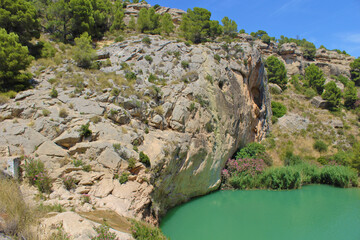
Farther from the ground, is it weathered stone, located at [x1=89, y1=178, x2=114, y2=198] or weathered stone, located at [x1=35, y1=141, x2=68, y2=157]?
weathered stone, located at [x1=35, y1=141, x2=68, y2=157]

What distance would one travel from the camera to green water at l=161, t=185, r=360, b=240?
44.0 ft

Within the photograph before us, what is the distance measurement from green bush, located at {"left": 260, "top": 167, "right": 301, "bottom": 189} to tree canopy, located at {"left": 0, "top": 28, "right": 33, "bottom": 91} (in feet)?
74.2

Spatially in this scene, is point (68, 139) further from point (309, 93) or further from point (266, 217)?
point (309, 93)

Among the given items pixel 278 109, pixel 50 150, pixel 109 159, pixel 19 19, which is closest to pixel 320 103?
pixel 278 109

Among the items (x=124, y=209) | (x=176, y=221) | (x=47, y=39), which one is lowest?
(x=176, y=221)

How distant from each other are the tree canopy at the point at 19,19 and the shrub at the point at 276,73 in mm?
45044

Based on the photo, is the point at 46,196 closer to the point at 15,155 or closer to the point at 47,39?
the point at 15,155

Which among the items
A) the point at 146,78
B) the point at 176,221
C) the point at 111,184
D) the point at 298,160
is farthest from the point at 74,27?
the point at 298,160

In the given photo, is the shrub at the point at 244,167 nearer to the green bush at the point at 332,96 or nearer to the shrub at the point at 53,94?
the shrub at the point at 53,94

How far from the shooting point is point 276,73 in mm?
50000

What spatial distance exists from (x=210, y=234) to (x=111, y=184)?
6.65m

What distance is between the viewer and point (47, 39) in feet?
86.1

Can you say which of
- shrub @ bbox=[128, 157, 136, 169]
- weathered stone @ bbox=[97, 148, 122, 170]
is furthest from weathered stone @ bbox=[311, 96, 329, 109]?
weathered stone @ bbox=[97, 148, 122, 170]

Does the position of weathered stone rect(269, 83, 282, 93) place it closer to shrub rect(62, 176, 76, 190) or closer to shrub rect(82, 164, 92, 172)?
shrub rect(82, 164, 92, 172)
